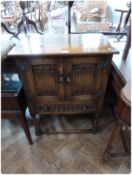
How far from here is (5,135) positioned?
1417mm

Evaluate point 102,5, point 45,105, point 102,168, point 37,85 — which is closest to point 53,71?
point 37,85

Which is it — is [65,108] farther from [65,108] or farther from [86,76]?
[86,76]

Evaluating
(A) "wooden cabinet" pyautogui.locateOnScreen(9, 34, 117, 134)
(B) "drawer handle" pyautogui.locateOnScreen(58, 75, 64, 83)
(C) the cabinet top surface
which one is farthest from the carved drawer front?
(C) the cabinet top surface

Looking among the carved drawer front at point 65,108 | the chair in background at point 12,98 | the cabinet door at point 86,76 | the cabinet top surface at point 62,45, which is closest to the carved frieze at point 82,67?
the cabinet door at point 86,76

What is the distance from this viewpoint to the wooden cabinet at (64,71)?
2.87 ft

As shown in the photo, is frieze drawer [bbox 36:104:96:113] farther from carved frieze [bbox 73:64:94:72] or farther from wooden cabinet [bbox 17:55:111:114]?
carved frieze [bbox 73:64:94:72]

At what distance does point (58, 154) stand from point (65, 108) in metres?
0.42

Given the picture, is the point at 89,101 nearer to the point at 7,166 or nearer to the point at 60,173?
→ the point at 60,173

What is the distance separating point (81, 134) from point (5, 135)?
2.46 feet

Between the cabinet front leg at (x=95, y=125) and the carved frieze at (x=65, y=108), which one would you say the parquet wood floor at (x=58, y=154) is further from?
the carved frieze at (x=65, y=108)

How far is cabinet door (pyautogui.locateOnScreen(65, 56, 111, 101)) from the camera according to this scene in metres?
0.91

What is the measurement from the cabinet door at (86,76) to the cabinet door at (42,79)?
2.5 inches

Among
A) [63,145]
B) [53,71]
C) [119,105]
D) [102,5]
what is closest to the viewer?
[119,105]

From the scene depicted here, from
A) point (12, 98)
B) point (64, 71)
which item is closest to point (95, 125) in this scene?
point (64, 71)
